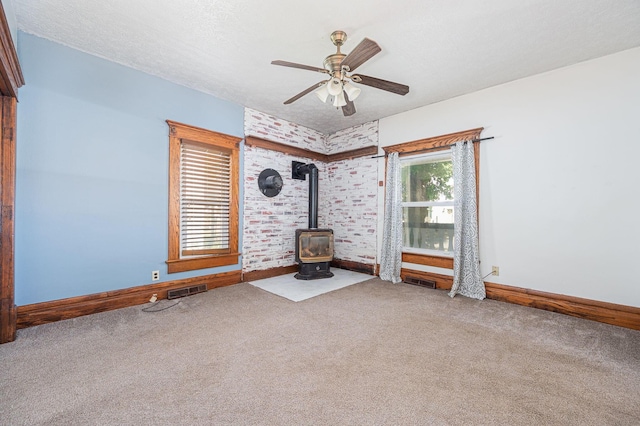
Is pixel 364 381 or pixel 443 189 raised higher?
pixel 443 189

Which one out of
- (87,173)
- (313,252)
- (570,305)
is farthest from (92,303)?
(570,305)

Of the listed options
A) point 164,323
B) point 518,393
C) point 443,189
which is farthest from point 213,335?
point 443,189

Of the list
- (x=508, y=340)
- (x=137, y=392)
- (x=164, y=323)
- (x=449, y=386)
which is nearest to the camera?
(x=137, y=392)

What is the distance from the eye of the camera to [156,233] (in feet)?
11.1

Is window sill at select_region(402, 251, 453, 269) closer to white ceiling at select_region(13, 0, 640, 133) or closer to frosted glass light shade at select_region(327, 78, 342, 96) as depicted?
white ceiling at select_region(13, 0, 640, 133)

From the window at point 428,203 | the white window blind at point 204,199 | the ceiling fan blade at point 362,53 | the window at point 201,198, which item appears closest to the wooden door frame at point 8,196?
the window at point 201,198

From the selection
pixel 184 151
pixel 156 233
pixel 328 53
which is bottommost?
pixel 156 233

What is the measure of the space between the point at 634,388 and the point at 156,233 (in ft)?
15.2

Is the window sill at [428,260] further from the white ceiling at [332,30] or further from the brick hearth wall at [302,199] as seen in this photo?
the white ceiling at [332,30]

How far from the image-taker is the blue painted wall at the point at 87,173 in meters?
2.58

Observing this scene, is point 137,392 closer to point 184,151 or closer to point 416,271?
point 184,151

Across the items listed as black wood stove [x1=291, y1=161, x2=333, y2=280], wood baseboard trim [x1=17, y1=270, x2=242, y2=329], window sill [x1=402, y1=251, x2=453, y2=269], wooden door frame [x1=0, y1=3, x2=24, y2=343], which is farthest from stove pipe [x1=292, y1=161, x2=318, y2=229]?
→ wooden door frame [x1=0, y1=3, x2=24, y2=343]

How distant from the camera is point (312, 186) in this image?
5027mm

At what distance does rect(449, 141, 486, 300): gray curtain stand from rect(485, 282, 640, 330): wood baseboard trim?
8.9 inches
